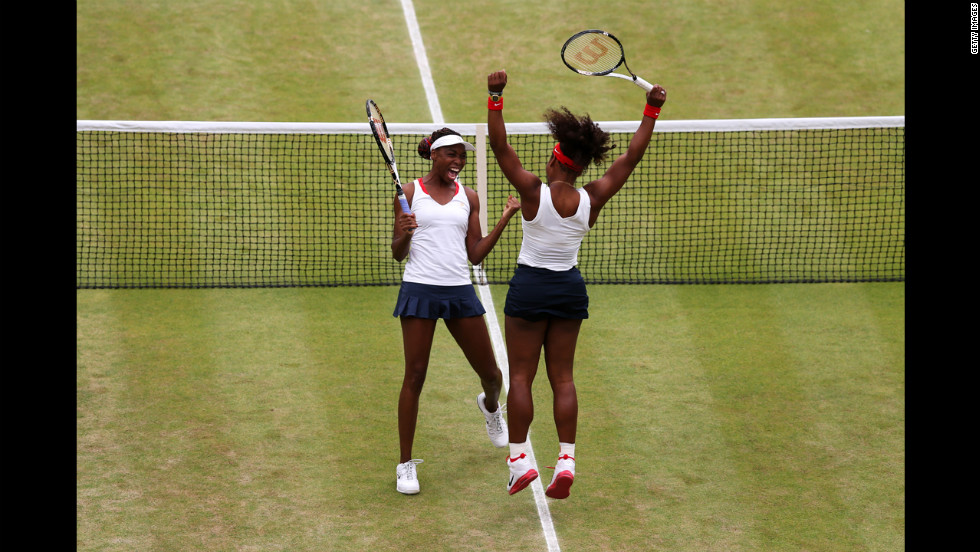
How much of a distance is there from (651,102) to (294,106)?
30.4 ft

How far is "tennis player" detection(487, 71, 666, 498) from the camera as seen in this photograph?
6.20 m

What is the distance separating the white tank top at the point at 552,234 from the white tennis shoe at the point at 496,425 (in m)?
1.32

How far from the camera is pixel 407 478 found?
22.5 feet

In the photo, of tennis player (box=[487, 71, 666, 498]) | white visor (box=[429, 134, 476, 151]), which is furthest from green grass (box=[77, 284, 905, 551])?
white visor (box=[429, 134, 476, 151])

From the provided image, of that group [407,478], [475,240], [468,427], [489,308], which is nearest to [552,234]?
[475,240]

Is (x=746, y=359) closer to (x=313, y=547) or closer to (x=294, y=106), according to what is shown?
(x=313, y=547)

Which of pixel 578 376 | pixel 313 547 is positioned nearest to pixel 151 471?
pixel 313 547

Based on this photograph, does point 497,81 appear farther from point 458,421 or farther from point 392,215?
point 392,215

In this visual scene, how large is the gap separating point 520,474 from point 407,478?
86 cm

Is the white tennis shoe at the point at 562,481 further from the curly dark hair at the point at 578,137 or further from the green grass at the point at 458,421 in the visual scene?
the curly dark hair at the point at 578,137

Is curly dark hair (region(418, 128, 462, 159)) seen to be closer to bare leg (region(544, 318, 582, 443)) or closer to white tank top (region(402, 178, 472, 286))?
white tank top (region(402, 178, 472, 286))

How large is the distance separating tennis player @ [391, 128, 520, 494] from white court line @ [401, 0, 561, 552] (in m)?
0.78

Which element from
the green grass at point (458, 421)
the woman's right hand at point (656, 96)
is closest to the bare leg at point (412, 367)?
the green grass at point (458, 421)

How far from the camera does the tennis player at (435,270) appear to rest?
6680 mm
